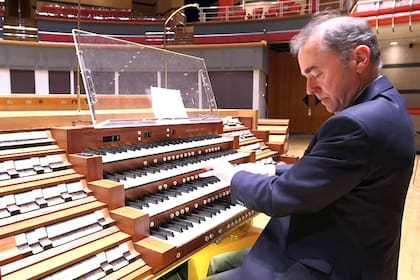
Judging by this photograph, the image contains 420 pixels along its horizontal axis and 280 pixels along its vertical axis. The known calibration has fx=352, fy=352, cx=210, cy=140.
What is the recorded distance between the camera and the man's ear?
80cm

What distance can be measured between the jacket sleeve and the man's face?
0.40 ft

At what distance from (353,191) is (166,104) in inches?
54.9

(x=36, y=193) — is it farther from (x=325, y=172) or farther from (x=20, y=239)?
(x=325, y=172)

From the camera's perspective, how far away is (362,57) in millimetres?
812

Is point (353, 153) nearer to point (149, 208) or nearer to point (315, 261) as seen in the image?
point (315, 261)

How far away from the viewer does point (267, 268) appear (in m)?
0.90

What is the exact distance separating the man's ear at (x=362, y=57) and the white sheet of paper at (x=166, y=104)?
4.09 ft

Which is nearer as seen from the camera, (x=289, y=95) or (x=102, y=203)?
A: (x=102, y=203)

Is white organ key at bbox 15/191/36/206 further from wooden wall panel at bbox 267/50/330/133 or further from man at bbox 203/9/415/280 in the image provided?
wooden wall panel at bbox 267/50/330/133

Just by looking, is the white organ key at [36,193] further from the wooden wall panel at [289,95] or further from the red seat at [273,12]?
the wooden wall panel at [289,95]

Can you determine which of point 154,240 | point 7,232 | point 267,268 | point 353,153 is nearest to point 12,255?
point 7,232

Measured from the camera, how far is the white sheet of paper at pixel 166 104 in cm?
194

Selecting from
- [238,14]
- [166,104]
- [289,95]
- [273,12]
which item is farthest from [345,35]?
[289,95]

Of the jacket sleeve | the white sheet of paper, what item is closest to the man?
the jacket sleeve
